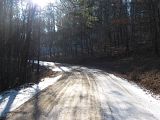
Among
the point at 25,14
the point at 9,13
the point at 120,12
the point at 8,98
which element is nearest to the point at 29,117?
the point at 8,98

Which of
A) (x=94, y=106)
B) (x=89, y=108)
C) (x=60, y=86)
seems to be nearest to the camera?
(x=89, y=108)

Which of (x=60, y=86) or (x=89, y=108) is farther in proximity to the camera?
(x=60, y=86)

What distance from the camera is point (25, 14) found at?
27266mm

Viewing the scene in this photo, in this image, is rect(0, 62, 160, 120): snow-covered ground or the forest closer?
rect(0, 62, 160, 120): snow-covered ground

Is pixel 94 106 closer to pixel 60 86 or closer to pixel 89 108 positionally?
pixel 89 108

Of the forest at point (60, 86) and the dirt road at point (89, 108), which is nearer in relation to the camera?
the dirt road at point (89, 108)

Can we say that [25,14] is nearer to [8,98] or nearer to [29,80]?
[29,80]

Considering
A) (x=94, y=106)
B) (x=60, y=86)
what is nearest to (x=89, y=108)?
(x=94, y=106)

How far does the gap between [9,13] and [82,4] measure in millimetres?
7903

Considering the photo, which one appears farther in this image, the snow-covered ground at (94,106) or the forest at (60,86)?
the forest at (60,86)

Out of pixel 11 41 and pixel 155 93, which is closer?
pixel 155 93

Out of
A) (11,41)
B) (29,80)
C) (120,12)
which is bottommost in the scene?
(29,80)

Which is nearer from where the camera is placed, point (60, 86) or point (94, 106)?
point (94, 106)

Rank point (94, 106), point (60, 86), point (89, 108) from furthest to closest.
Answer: point (60, 86), point (94, 106), point (89, 108)
